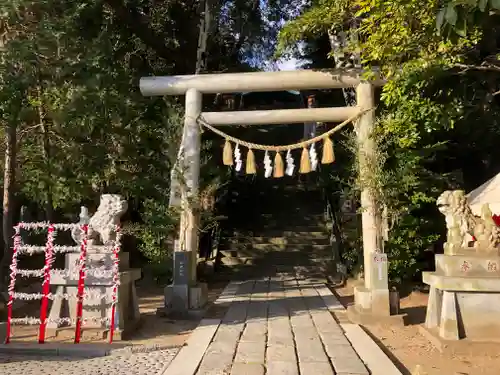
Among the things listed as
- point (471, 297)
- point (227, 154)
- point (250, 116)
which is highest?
point (250, 116)

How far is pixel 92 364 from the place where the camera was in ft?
17.3

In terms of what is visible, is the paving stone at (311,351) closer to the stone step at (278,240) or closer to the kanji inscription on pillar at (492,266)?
the kanji inscription on pillar at (492,266)

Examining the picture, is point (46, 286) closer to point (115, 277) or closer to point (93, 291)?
point (93, 291)

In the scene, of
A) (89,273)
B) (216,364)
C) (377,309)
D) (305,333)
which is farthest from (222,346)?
(377,309)

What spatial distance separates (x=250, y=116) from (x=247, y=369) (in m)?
5.16

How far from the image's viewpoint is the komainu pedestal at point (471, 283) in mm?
5902

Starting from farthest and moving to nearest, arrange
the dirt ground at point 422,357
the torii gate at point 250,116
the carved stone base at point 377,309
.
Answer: the torii gate at point 250,116 < the carved stone base at point 377,309 < the dirt ground at point 422,357

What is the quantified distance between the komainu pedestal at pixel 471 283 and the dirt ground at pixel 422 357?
30 cm

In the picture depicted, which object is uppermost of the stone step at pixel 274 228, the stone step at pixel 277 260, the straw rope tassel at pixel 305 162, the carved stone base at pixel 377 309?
the straw rope tassel at pixel 305 162

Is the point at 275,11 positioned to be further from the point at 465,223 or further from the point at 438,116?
the point at 465,223

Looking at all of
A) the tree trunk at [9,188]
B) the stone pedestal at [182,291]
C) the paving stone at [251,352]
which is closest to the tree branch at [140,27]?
the tree trunk at [9,188]

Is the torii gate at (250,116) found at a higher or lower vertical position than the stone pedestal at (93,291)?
higher

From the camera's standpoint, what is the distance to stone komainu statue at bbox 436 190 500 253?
239 inches

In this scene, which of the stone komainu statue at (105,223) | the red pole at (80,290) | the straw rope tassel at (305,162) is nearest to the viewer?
the red pole at (80,290)
